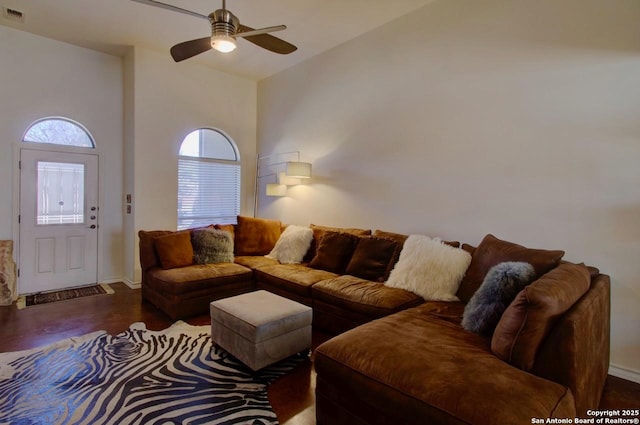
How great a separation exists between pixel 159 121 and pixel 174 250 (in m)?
2.00

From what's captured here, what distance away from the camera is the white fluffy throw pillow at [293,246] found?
4.10m

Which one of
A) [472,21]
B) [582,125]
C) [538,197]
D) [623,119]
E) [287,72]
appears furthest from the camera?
[287,72]

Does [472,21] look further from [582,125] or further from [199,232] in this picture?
[199,232]

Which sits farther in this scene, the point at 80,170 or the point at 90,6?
the point at 80,170

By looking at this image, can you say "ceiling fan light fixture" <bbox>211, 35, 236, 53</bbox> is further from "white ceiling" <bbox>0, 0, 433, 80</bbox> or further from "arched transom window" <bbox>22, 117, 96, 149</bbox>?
"arched transom window" <bbox>22, 117, 96, 149</bbox>

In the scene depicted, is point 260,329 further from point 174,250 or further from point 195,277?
point 174,250

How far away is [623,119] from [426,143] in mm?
1519

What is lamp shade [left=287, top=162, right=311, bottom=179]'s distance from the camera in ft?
14.1

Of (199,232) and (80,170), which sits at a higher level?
(80,170)

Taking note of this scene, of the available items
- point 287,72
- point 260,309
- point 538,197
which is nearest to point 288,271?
point 260,309

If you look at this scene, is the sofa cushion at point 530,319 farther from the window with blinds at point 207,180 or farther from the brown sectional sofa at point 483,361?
the window with blinds at point 207,180

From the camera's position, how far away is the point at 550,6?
2.61 meters

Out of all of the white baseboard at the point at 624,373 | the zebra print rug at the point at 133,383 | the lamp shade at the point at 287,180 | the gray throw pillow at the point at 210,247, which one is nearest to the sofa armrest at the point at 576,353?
the white baseboard at the point at 624,373

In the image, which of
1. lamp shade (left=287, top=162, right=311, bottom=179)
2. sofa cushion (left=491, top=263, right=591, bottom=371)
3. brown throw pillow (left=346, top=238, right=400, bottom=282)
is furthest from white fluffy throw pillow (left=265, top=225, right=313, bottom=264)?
sofa cushion (left=491, top=263, right=591, bottom=371)
